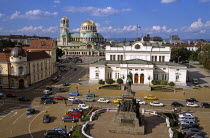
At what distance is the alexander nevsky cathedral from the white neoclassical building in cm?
8217

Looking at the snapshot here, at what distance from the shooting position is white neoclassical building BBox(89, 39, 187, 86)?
63731 mm

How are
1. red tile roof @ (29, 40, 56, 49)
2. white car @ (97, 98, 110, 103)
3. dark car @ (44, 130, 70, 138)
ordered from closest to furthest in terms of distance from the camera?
dark car @ (44, 130, 70, 138) < white car @ (97, 98, 110, 103) < red tile roof @ (29, 40, 56, 49)

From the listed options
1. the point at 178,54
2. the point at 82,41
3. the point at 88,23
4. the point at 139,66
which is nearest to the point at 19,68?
the point at 139,66

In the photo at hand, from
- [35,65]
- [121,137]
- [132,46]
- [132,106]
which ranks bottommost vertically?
[121,137]

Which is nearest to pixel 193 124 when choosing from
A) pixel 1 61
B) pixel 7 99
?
pixel 7 99

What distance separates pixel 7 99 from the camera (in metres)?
47.7

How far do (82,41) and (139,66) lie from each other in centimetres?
10726

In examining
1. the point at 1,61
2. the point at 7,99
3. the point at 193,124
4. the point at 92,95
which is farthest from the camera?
the point at 1,61

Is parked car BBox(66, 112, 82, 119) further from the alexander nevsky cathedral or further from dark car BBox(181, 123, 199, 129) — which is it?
the alexander nevsky cathedral

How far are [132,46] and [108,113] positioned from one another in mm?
39052

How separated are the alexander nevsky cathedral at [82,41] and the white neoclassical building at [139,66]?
82.2 m

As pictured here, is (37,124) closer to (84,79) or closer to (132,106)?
(132,106)

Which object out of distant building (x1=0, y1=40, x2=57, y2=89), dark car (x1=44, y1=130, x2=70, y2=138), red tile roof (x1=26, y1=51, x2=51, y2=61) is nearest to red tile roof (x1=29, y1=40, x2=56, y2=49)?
red tile roof (x1=26, y1=51, x2=51, y2=61)

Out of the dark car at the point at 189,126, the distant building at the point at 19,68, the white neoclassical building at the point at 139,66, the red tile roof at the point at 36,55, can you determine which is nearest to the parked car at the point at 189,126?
the dark car at the point at 189,126
